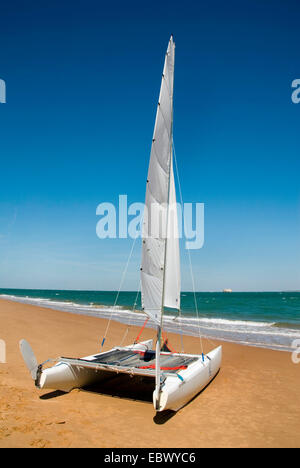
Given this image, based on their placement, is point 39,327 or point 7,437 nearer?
point 7,437

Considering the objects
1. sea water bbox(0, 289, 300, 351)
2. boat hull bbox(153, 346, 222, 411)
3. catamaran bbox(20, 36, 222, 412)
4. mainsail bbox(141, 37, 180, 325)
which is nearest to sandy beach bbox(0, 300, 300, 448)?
boat hull bbox(153, 346, 222, 411)

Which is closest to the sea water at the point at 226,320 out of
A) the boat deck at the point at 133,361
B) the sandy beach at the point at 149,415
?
the boat deck at the point at 133,361

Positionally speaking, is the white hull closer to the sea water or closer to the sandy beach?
the sandy beach

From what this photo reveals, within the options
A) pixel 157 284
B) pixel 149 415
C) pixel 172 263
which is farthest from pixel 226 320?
pixel 149 415

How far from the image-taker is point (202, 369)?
7227mm

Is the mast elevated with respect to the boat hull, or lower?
elevated

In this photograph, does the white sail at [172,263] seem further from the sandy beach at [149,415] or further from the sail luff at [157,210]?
the sandy beach at [149,415]

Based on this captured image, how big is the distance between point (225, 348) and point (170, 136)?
9.15m

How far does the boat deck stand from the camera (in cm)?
635

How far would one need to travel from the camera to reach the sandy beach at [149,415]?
478 cm

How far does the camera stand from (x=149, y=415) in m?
5.88

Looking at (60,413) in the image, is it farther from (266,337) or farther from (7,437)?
(266,337)
